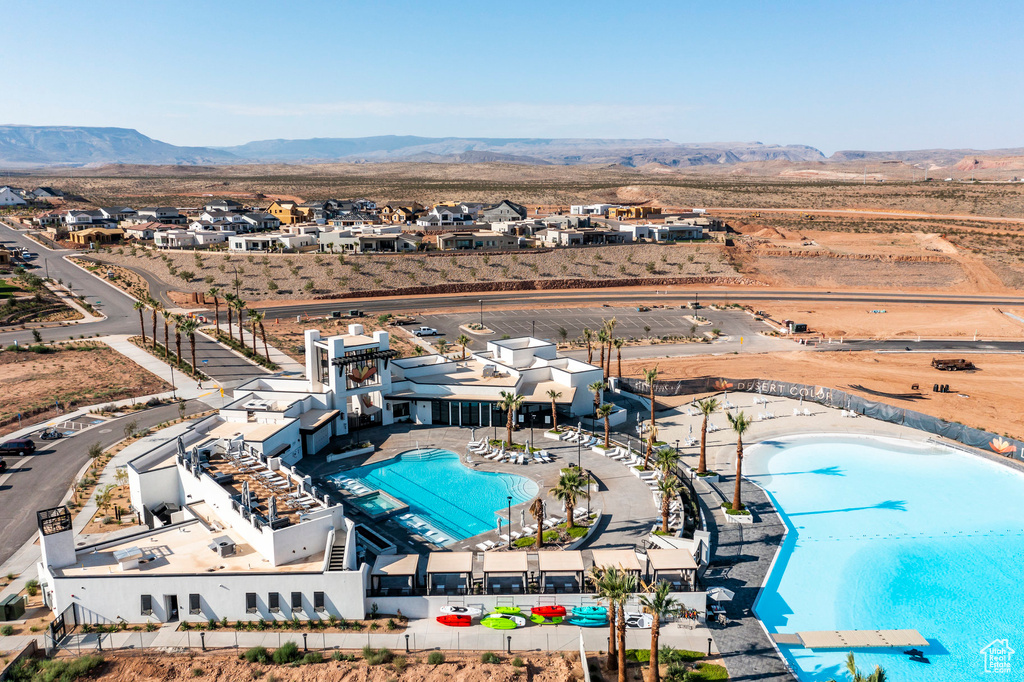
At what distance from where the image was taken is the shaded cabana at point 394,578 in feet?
114

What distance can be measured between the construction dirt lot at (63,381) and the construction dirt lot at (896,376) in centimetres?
5238

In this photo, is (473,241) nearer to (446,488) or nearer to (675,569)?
(446,488)

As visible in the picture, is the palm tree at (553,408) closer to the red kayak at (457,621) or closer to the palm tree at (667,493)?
the palm tree at (667,493)

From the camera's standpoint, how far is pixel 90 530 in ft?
136

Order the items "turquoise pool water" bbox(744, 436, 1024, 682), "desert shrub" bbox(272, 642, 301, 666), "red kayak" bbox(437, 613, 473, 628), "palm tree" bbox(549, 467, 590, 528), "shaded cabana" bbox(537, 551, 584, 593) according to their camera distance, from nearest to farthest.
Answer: "desert shrub" bbox(272, 642, 301, 666), "red kayak" bbox(437, 613, 473, 628), "turquoise pool water" bbox(744, 436, 1024, 682), "shaded cabana" bbox(537, 551, 584, 593), "palm tree" bbox(549, 467, 590, 528)

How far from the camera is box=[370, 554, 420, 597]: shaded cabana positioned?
34.7 m

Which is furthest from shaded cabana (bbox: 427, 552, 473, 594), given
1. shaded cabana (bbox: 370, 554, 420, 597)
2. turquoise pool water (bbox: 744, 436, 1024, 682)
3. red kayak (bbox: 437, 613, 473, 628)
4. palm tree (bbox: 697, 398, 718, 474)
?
palm tree (bbox: 697, 398, 718, 474)

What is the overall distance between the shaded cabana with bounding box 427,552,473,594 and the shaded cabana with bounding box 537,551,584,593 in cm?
374

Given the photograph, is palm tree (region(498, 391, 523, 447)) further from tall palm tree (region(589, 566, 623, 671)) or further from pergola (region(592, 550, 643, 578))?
tall palm tree (region(589, 566, 623, 671))

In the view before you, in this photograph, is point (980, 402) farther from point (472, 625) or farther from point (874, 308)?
point (472, 625)

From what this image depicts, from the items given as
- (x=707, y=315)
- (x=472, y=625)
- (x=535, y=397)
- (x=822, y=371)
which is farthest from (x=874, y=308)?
(x=472, y=625)

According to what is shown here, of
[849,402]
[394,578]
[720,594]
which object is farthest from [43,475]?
[849,402]

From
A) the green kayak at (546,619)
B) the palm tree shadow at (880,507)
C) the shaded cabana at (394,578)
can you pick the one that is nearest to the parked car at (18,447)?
the shaded cabana at (394,578)

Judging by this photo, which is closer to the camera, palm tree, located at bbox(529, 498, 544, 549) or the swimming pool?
palm tree, located at bbox(529, 498, 544, 549)
